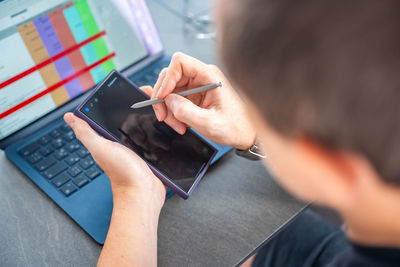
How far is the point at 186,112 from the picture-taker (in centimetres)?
61

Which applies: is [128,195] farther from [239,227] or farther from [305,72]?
[305,72]

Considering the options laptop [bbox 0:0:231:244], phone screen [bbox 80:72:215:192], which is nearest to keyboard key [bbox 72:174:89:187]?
laptop [bbox 0:0:231:244]

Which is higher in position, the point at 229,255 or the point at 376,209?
the point at 376,209

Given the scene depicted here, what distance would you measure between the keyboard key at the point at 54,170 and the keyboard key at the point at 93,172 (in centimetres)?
4

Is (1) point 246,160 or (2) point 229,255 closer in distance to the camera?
(2) point 229,255

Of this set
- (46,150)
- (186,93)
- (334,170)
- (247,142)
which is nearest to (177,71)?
(186,93)

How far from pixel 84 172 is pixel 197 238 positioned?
229 mm

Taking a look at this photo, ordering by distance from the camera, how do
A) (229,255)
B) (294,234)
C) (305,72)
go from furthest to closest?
(294,234) → (229,255) → (305,72)

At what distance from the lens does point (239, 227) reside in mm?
598

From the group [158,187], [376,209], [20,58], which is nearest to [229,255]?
[158,187]

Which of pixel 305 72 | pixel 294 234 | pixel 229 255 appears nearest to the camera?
pixel 305 72

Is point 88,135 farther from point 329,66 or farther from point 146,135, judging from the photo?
point 329,66

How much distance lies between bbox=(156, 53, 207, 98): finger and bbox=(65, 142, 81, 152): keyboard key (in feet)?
0.59

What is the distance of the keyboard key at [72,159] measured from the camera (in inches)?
26.3
